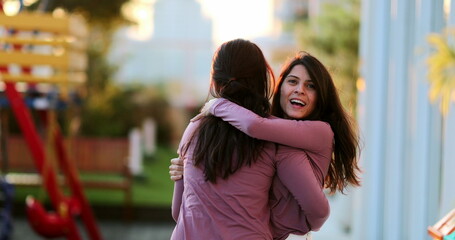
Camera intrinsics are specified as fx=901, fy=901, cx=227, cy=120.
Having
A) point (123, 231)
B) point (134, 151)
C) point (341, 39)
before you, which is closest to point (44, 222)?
point (123, 231)

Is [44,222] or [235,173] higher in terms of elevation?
[235,173]

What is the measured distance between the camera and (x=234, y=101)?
281cm

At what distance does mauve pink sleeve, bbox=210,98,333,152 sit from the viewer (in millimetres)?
2705

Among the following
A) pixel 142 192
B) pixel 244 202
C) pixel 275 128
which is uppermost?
pixel 275 128

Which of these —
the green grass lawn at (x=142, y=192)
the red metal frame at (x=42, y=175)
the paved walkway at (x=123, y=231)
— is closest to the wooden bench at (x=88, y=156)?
the green grass lawn at (x=142, y=192)

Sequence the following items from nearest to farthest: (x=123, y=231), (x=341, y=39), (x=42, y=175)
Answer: (x=42, y=175), (x=341, y=39), (x=123, y=231)

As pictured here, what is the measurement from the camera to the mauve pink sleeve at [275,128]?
2.71m

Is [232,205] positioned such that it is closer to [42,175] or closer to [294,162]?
[294,162]

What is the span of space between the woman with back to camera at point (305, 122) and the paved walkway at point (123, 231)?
6.32m

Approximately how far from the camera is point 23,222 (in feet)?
33.5

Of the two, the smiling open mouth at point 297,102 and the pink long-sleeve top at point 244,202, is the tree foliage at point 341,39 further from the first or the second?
the pink long-sleeve top at point 244,202

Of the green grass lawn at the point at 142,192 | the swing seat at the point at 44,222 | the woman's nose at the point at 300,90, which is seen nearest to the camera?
the woman's nose at the point at 300,90

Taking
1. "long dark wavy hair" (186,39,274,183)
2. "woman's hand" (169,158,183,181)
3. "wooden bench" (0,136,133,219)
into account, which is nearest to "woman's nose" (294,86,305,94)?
"long dark wavy hair" (186,39,274,183)

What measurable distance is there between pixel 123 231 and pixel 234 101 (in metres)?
7.13
